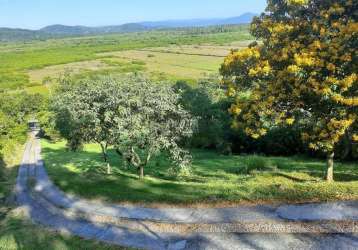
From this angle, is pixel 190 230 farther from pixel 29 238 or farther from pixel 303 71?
pixel 303 71

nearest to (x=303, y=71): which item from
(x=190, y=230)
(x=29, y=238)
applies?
(x=190, y=230)

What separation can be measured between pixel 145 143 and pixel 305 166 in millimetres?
16299

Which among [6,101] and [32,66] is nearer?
[6,101]

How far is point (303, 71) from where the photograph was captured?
1978cm

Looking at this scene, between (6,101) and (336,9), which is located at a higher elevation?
(336,9)

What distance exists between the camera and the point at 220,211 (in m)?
18.2

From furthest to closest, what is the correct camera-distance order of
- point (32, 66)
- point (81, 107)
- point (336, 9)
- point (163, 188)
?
point (32, 66) → point (81, 107) → point (163, 188) → point (336, 9)

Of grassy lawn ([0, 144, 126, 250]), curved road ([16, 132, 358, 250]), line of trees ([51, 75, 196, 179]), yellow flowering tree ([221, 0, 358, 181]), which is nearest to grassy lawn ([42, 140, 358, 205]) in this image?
curved road ([16, 132, 358, 250])

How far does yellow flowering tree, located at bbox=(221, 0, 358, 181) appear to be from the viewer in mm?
19297

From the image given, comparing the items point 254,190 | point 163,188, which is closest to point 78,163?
point 163,188

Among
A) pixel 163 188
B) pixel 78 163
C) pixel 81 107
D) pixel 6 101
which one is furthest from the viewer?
pixel 6 101

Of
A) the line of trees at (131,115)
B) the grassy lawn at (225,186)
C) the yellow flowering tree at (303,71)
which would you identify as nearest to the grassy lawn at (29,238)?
the grassy lawn at (225,186)

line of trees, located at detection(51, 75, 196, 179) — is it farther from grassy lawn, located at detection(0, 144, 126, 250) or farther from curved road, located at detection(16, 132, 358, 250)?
grassy lawn, located at detection(0, 144, 126, 250)

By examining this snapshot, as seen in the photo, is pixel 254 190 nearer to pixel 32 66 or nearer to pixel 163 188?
Result: pixel 163 188
